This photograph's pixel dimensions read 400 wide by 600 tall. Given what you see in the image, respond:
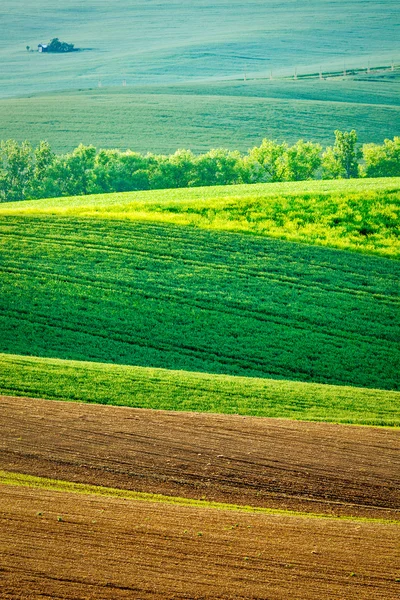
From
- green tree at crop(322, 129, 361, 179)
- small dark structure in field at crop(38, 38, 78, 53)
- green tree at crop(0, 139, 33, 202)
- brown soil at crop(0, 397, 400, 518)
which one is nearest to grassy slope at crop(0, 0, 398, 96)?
small dark structure in field at crop(38, 38, 78, 53)

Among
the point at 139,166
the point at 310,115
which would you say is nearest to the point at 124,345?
the point at 139,166

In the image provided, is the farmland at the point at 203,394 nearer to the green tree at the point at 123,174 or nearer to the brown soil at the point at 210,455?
the brown soil at the point at 210,455

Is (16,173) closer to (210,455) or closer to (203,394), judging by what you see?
(203,394)

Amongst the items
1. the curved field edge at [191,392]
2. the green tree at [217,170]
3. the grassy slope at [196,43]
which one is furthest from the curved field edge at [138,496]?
the grassy slope at [196,43]

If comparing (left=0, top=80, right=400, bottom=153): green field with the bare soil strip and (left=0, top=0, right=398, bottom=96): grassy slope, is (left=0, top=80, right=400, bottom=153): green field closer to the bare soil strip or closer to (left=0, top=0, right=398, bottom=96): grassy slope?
(left=0, top=0, right=398, bottom=96): grassy slope

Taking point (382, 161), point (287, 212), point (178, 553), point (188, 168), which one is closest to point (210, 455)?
point (178, 553)

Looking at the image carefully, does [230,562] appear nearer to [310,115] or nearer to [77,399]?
[77,399]

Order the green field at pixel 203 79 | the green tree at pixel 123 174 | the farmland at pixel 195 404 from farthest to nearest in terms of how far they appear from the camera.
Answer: the green field at pixel 203 79, the green tree at pixel 123 174, the farmland at pixel 195 404
